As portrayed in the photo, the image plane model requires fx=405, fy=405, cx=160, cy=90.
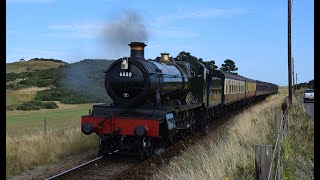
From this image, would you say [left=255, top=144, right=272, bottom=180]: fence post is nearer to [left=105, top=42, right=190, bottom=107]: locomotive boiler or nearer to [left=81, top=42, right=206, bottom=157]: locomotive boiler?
[left=81, top=42, right=206, bottom=157]: locomotive boiler

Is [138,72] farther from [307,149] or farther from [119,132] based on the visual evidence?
[307,149]

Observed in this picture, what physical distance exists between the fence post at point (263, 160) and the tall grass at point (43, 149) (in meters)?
5.88

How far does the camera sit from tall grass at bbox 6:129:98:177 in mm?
9164

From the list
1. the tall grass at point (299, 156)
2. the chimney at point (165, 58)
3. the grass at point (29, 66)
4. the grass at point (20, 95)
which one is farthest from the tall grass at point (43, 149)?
the grass at point (29, 66)

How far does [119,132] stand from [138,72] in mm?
1568

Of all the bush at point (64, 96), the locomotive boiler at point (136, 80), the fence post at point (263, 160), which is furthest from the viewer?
the bush at point (64, 96)

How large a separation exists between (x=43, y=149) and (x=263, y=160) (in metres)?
7.48

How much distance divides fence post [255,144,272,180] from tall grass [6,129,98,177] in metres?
5.88

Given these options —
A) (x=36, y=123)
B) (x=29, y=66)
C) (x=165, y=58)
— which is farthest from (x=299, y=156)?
(x=29, y=66)

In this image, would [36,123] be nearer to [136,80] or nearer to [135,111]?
[135,111]

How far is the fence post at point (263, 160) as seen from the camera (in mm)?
4289

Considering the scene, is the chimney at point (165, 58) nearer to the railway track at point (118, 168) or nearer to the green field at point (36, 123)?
the railway track at point (118, 168)

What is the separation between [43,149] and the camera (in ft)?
34.5
